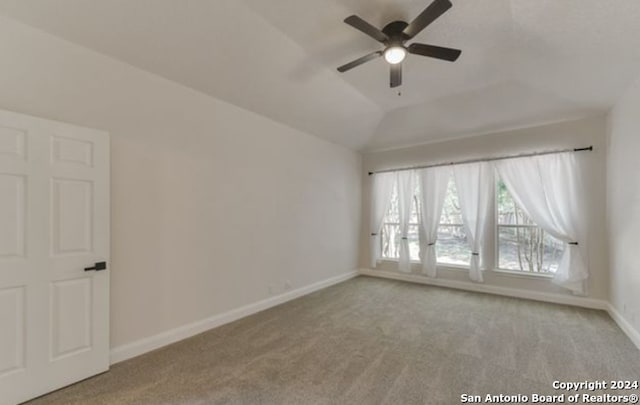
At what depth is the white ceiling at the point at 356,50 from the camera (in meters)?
2.27

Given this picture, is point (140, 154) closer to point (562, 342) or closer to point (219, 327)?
point (219, 327)

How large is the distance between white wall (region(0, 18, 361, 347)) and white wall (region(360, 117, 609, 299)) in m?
2.59

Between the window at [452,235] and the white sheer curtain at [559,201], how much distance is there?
92cm

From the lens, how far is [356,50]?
300cm

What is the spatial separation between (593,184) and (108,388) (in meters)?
6.07

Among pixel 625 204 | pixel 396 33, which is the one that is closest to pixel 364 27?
pixel 396 33

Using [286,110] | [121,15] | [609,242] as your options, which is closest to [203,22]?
[121,15]

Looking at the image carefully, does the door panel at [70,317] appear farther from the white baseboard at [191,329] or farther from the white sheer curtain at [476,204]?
the white sheer curtain at [476,204]

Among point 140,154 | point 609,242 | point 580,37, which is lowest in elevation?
point 609,242

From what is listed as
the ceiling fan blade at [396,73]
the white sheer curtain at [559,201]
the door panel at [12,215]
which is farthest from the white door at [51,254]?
the white sheer curtain at [559,201]

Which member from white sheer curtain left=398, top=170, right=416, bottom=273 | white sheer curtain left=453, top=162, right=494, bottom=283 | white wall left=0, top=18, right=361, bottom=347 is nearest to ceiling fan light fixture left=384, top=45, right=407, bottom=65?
white wall left=0, top=18, right=361, bottom=347

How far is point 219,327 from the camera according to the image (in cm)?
333

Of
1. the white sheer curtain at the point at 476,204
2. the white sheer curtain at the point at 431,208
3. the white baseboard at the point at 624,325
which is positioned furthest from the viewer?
the white sheer curtain at the point at 431,208

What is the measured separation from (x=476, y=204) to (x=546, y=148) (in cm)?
128
